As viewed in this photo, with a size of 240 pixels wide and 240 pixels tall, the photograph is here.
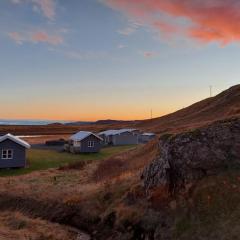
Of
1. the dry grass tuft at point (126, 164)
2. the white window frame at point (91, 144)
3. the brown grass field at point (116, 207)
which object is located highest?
the white window frame at point (91, 144)

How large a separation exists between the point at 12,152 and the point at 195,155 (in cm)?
3436

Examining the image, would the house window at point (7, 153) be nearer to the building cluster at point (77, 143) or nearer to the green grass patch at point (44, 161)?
the building cluster at point (77, 143)

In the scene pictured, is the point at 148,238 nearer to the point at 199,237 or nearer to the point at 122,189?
the point at 199,237

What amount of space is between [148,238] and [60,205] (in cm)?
1145

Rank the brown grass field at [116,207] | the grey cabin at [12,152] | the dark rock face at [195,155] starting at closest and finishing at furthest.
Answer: the brown grass field at [116,207], the dark rock face at [195,155], the grey cabin at [12,152]

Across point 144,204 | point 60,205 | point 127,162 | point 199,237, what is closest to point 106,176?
point 127,162

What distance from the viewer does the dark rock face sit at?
29.5 m

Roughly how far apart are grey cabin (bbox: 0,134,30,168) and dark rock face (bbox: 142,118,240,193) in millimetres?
29971

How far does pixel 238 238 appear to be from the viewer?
22.3 m

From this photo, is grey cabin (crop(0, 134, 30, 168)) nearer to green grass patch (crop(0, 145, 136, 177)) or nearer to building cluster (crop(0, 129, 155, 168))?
building cluster (crop(0, 129, 155, 168))

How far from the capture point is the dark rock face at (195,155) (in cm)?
2948

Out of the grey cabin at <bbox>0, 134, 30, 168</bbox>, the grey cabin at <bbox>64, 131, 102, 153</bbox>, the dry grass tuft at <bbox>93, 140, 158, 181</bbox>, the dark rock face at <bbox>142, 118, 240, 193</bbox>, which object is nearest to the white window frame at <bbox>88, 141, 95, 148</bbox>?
the grey cabin at <bbox>64, 131, 102, 153</bbox>

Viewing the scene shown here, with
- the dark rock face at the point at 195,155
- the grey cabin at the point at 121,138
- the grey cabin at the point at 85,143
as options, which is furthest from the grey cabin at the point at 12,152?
the grey cabin at the point at 121,138

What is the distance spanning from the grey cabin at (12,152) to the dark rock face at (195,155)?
30.0 metres
